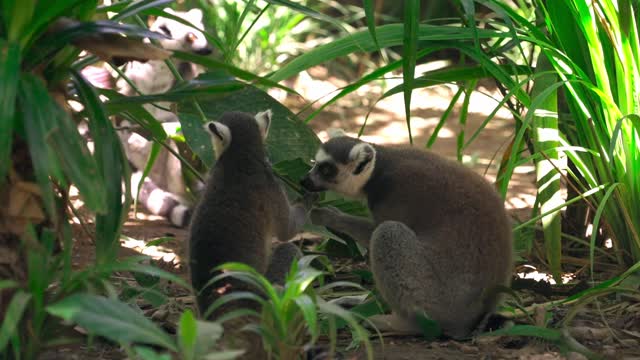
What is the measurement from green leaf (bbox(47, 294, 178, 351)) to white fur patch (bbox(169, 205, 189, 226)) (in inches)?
147

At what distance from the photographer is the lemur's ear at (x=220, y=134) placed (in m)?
3.95

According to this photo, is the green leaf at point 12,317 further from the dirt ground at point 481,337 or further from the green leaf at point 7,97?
the dirt ground at point 481,337

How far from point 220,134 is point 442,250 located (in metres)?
1.03

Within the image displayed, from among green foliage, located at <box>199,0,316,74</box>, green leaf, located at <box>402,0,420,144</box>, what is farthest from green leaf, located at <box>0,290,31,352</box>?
green foliage, located at <box>199,0,316,74</box>

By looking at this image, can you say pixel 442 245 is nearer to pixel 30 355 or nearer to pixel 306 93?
pixel 30 355

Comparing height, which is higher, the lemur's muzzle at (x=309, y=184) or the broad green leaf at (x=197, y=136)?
the broad green leaf at (x=197, y=136)

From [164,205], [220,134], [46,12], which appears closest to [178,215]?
[164,205]

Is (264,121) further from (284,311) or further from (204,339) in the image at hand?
(204,339)

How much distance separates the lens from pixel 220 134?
3.97 metres

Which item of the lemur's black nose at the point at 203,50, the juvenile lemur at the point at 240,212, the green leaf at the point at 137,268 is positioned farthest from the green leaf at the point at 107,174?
the lemur's black nose at the point at 203,50

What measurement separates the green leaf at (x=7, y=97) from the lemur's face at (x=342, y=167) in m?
1.82

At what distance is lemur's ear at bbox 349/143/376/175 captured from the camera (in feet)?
14.4

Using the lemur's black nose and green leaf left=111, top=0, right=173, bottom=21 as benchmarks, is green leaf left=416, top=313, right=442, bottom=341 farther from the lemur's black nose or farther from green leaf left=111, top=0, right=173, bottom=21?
the lemur's black nose

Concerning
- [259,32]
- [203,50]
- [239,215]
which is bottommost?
[239,215]
